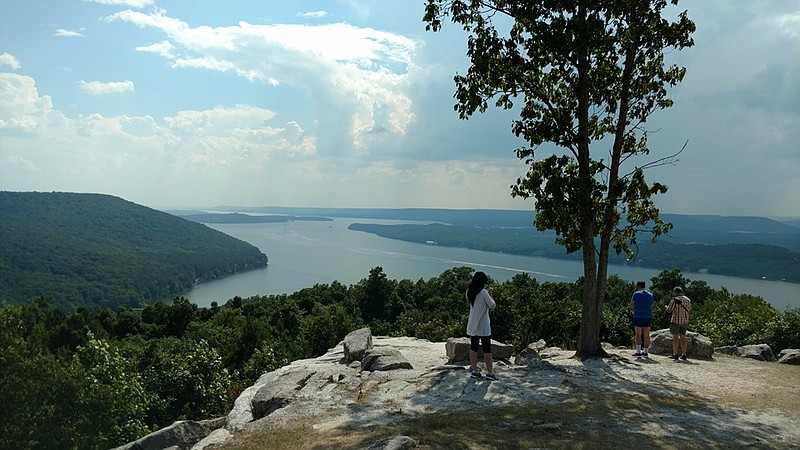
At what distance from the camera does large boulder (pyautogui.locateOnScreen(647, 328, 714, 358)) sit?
15.2m

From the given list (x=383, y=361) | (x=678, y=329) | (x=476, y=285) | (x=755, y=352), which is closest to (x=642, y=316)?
(x=678, y=329)

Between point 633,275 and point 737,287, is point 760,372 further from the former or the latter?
point 633,275

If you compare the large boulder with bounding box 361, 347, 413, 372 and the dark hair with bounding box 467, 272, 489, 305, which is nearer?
the dark hair with bounding box 467, 272, 489, 305

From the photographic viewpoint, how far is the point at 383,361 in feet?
41.9

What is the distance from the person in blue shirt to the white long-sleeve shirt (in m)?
5.63

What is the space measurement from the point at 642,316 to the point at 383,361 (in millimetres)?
7229

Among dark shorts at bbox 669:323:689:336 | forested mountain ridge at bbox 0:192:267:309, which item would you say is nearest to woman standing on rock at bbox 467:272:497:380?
dark shorts at bbox 669:323:689:336

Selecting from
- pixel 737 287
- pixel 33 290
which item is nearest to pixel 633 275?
pixel 737 287

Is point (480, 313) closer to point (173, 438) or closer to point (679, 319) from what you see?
point (173, 438)

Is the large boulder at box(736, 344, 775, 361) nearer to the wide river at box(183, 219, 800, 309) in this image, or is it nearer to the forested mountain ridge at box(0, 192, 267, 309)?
the wide river at box(183, 219, 800, 309)

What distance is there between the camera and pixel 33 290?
416 ft

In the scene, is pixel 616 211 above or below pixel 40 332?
above

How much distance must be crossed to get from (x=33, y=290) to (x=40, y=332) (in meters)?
98.4

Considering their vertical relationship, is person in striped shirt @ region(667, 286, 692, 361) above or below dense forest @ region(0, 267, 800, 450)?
above
